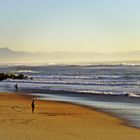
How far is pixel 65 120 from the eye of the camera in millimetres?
22156

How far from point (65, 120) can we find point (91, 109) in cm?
609

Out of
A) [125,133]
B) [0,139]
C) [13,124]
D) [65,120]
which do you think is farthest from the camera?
[65,120]

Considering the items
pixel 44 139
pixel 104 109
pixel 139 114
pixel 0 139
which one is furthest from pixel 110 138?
pixel 104 109

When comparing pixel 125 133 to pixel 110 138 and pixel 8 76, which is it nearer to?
pixel 110 138

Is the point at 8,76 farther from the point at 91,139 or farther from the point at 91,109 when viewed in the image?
the point at 91,139

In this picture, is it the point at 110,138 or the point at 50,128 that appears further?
the point at 50,128

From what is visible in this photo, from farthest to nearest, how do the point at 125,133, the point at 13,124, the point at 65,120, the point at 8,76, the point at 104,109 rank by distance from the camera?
the point at 8,76
the point at 104,109
the point at 65,120
the point at 13,124
the point at 125,133

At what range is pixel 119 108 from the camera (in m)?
28.2

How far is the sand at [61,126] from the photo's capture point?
56.6 ft

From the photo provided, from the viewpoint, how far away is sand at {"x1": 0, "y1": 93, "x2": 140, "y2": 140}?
679 inches

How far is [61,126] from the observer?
19.9 m

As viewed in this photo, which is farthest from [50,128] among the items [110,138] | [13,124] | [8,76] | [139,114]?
[8,76]

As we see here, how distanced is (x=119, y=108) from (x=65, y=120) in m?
7.10

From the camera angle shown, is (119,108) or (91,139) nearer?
(91,139)
